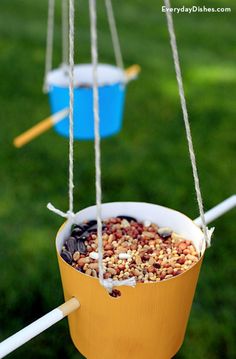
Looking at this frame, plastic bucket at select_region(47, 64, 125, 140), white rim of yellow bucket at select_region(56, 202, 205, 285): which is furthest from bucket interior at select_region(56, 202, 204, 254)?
plastic bucket at select_region(47, 64, 125, 140)

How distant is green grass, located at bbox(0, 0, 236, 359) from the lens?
1.90m

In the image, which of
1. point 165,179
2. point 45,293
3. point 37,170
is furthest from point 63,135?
point 45,293

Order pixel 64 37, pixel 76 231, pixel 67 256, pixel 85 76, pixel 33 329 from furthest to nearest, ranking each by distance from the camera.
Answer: pixel 64 37, pixel 85 76, pixel 76 231, pixel 67 256, pixel 33 329

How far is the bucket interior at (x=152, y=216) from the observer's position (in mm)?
1276

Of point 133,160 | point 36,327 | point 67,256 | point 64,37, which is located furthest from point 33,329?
point 64,37

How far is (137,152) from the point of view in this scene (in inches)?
116

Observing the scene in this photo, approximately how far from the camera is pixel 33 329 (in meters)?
1.07

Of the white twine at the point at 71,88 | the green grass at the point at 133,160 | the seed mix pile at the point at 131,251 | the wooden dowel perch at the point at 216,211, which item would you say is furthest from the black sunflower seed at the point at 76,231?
the green grass at the point at 133,160

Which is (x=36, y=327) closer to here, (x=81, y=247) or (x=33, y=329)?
(x=33, y=329)

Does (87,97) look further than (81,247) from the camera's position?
Yes

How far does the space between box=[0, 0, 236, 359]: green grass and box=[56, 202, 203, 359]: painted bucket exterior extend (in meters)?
0.58

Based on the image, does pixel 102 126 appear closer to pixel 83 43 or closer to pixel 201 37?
pixel 83 43

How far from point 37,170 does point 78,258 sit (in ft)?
5.13

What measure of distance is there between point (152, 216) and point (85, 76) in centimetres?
157
